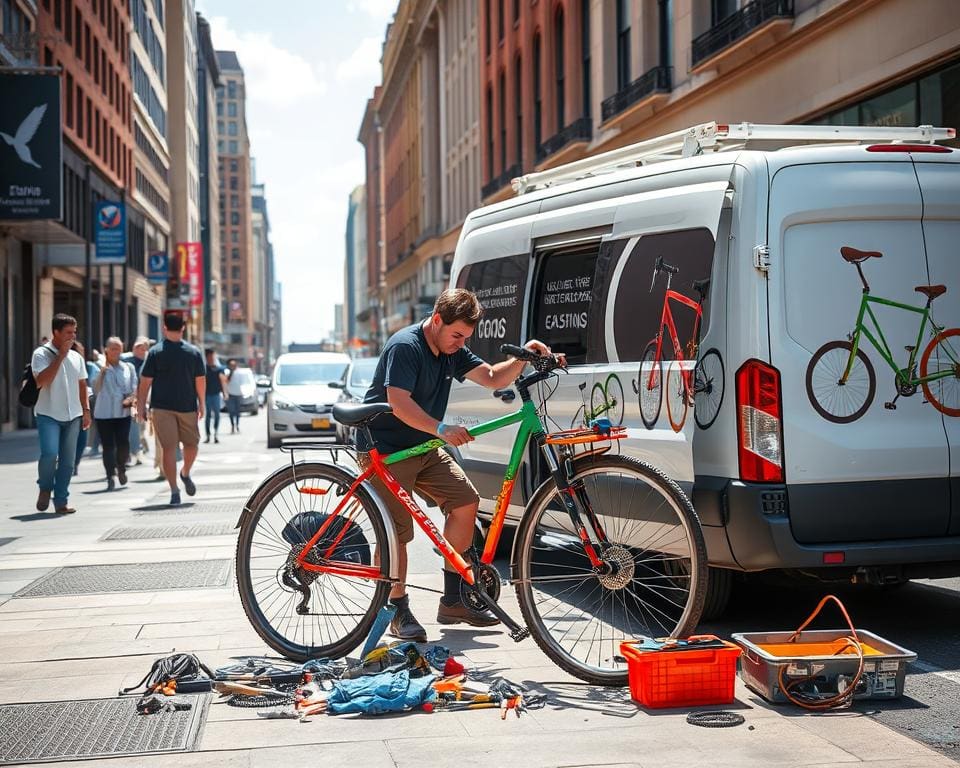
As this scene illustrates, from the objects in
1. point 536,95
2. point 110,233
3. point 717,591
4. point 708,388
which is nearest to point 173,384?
point 717,591

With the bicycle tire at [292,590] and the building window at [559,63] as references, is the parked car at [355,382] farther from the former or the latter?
the bicycle tire at [292,590]

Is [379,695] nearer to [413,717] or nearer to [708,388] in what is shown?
[413,717]

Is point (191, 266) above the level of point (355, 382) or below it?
above

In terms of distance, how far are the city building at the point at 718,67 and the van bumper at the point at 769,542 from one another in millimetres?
10003

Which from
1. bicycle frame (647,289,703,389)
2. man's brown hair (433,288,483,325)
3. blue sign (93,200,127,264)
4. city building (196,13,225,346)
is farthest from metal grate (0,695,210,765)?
city building (196,13,225,346)

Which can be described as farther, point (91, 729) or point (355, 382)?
point (355, 382)

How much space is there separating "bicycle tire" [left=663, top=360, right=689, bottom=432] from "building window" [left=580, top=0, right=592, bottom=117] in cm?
2562

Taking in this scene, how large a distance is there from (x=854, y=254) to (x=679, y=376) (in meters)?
1.01

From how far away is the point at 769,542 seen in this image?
609 cm

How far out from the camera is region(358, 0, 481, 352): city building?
55.3 m

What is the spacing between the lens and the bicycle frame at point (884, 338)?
20.7 feet

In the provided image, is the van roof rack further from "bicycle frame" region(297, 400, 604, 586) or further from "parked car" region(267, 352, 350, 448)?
"parked car" region(267, 352, 350, 448)

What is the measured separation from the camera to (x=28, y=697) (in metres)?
5.80

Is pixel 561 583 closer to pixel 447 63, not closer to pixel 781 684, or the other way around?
pixel 781 684
